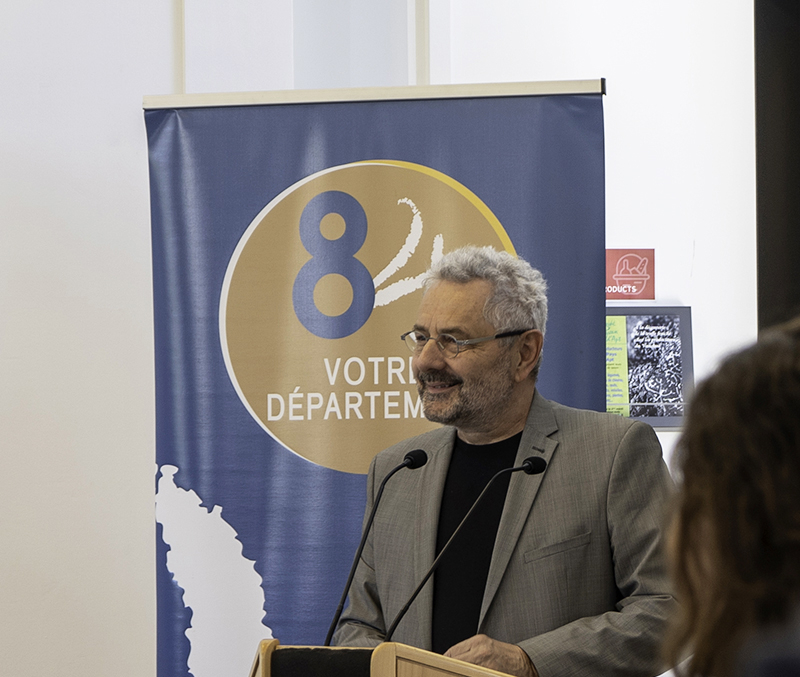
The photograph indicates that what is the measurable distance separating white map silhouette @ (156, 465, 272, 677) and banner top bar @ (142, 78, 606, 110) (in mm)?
1217

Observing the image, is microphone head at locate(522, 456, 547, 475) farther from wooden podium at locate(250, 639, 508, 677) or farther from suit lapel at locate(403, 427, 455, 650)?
wooden podium at locate(250, 639, 508, 677)

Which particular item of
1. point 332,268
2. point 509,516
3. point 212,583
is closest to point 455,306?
point 509,516

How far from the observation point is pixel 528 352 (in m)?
2.17

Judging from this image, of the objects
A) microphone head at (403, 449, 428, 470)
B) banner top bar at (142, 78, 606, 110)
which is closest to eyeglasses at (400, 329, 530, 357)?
microphone head at (403, 449, 428, 470)

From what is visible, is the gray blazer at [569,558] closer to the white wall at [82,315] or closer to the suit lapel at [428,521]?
the suit lapel at [428,521]

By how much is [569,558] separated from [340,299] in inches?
44.3

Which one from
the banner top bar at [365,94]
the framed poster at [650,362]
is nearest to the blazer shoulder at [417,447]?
the banner top bar at [365,94]

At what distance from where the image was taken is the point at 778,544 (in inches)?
26.6

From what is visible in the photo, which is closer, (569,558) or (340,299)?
(569,558)

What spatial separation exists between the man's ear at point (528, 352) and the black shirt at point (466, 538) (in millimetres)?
163

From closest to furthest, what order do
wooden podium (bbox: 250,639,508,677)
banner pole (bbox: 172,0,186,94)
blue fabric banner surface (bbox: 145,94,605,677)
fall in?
wooden podium (bbox: 250,639,508,677)
blue fabric banner surface (bbox: 145,94,605,677)
banner pole (bbox: 172,0,186,94)

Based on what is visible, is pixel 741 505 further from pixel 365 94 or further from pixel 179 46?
pixel 179 46

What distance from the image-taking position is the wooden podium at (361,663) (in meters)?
1.35

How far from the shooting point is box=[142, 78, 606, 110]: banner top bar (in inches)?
102
